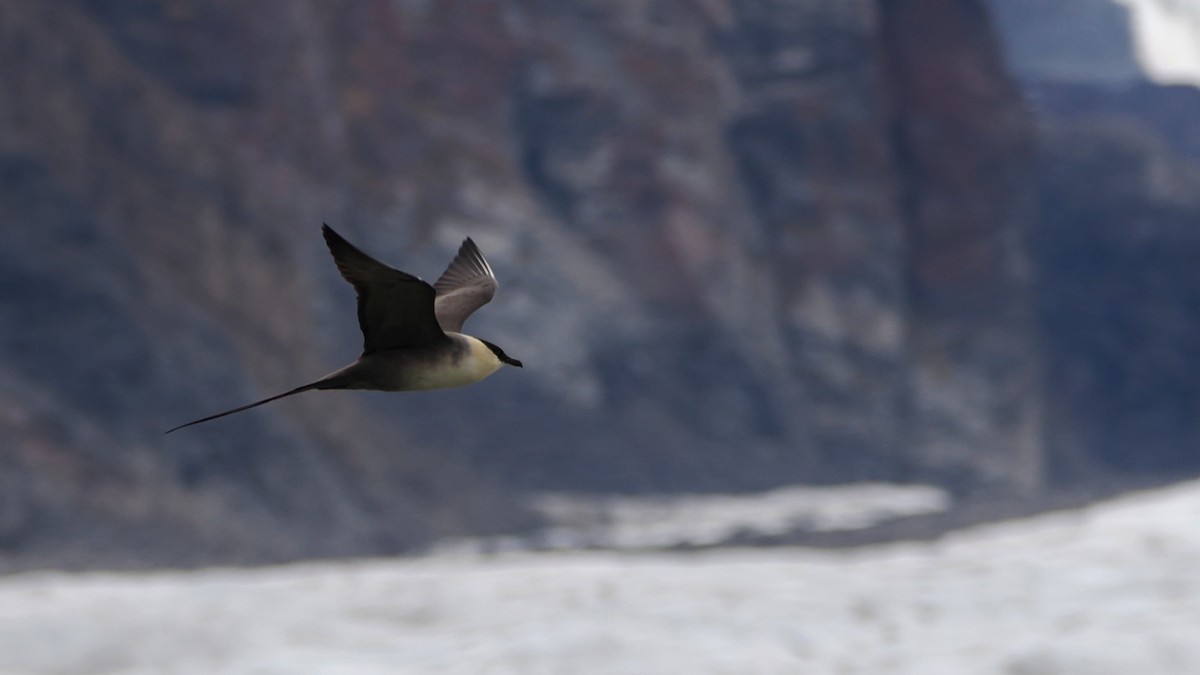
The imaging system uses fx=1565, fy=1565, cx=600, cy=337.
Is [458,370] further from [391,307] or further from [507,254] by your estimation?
[507,254]

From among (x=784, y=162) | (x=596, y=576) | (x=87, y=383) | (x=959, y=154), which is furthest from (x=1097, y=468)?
(x=596, y=576)

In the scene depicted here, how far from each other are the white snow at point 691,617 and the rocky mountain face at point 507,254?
13.8 metres

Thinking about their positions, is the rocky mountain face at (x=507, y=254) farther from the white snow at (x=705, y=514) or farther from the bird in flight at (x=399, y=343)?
the bird in flight at (x=399, y=343)

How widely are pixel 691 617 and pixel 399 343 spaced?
234 inches

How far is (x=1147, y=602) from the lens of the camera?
30.8ft

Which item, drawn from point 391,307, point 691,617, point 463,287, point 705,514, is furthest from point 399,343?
point 705,514

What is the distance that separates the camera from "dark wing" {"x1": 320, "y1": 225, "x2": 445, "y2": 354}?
448 centimetres

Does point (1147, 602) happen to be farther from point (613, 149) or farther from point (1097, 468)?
point (1097, 468)

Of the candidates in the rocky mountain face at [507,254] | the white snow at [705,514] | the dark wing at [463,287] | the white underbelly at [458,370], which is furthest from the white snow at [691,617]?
the white snow at [705,514]

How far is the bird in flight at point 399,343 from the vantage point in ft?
14.5

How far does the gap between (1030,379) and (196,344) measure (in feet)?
94.3

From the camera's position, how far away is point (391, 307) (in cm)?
459

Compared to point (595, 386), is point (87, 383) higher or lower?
lower

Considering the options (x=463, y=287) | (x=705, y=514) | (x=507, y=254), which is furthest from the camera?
(x=507, y=254)
